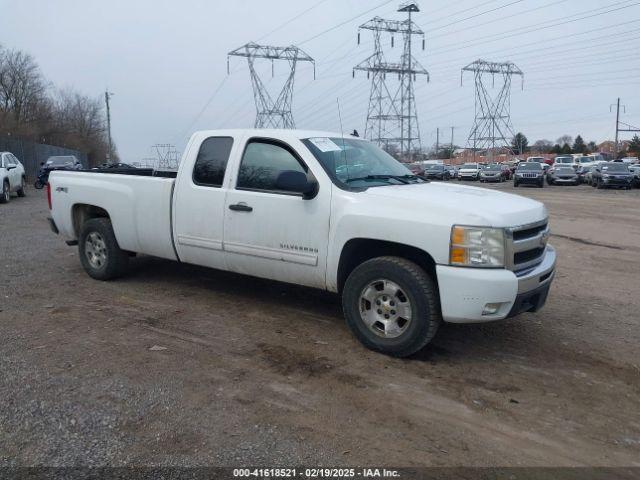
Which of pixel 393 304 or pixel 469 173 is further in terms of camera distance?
pixel 469 173

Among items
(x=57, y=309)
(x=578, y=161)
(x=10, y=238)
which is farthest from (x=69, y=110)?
(x=57, y=309)

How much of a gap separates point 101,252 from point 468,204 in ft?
15.1

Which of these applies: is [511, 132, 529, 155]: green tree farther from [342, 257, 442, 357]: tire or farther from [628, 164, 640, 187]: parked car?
[342, 257, 442, 357]: tire

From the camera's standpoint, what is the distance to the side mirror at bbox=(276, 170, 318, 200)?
4.86 meters

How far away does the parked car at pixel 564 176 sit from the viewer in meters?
37.2

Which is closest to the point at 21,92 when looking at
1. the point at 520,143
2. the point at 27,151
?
the point at 27,151

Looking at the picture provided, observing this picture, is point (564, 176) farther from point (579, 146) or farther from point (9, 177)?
point (579, 146)

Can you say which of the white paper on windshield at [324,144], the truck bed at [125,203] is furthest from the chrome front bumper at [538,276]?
the truck bed at [125,203]

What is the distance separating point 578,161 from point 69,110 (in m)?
63.0

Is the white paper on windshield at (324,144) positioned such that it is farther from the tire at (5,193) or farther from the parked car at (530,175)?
the parked car at (530,175)

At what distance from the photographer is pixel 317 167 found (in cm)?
504

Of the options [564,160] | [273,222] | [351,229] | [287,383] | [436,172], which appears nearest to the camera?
[287,383]

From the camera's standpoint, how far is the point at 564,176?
1465 inches

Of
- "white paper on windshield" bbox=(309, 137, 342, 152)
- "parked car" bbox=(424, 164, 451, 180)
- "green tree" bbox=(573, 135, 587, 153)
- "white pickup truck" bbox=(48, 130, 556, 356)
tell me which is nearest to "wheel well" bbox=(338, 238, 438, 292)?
"white pickup truck" bbox=(48, 130, 556, 356)
